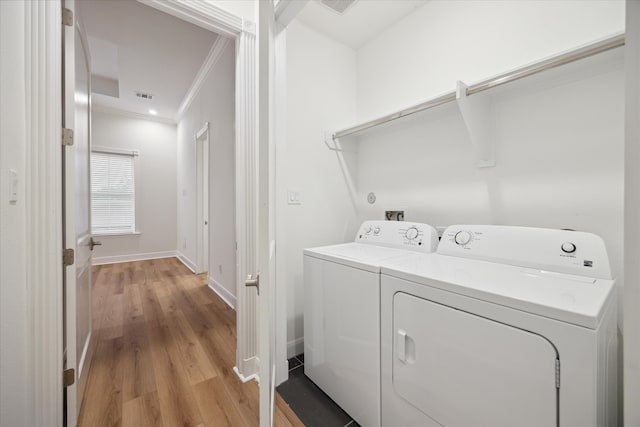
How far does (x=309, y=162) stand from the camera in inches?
74.9

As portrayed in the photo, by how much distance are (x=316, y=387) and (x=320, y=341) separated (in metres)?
0.32

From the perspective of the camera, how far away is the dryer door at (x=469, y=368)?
27.6 inches

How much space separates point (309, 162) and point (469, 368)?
4.96 ft

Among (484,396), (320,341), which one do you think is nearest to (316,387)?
(320,341)

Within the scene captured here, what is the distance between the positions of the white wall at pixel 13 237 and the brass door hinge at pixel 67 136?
16cm

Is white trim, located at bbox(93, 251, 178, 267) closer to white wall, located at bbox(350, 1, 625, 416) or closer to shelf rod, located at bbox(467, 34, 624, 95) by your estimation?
white wall, located at bbox(350, 1, 625, 416)

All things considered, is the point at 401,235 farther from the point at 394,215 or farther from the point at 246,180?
the point at 246,180

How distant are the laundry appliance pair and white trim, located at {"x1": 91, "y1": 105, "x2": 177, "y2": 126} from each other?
16.9ft

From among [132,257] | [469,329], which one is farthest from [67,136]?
[132,257]

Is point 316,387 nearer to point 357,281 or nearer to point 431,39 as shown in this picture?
point 357,281

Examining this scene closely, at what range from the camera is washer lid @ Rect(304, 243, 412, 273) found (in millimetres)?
1203

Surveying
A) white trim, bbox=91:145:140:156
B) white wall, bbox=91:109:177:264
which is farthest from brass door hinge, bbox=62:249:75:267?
white trim, bbox=91:145:140:156

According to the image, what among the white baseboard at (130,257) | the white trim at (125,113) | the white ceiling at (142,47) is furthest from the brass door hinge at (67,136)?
the white baseboard at (130,257)

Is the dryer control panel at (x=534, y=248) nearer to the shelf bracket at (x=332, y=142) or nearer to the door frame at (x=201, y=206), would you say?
the shelf bracket at (x=332, y=142)
